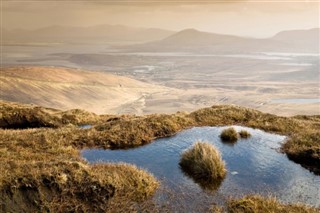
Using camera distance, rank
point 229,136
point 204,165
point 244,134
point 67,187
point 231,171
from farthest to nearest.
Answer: point 244,134 → point 229,136 → point 231,171 → point 204,165 → point 67,187

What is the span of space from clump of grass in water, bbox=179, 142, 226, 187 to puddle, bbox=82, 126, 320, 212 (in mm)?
430

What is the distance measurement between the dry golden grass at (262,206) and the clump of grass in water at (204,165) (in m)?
2.64

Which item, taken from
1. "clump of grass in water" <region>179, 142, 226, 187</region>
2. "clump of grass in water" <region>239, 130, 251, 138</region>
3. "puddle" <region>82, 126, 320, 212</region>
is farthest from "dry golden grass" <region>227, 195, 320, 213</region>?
"clump of grass in water" <region>239, 130, 251, 138</region>

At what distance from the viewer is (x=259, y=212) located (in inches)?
537

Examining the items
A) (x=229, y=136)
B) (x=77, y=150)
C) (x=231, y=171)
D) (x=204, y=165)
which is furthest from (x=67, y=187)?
(x=229, y=136)

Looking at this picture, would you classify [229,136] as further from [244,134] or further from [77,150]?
[77,150]

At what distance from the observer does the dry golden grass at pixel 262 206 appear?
1374 centimetres

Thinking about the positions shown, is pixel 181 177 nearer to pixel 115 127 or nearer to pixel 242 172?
pixel 242 172

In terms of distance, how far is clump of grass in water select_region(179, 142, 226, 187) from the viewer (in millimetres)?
17078

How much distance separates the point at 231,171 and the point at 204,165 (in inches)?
68.4

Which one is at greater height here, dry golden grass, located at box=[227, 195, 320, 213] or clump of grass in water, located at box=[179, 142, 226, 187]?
clump of grass in water, located at box=[179, 142, 226, 187]

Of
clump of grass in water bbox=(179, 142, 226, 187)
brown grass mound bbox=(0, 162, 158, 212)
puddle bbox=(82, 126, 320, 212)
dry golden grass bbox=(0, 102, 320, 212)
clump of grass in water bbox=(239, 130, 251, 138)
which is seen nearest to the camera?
brown grass mound bbox=(0, 162, 158, 212)

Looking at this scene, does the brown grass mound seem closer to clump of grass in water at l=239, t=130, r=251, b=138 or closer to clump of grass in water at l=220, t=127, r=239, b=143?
clump of grass in water at l=220, t=127, r=239, b=143

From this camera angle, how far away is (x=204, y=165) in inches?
686
